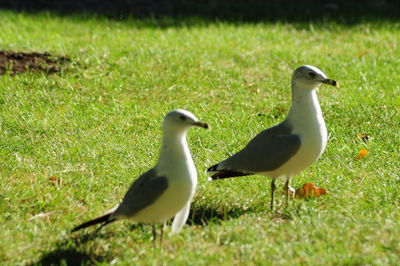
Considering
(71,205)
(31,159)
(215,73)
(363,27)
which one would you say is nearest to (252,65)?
(215,73)

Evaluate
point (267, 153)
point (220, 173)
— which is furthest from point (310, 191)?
point (220, 173)

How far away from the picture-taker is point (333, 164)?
5.05 m

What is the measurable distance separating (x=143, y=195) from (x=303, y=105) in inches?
45.9

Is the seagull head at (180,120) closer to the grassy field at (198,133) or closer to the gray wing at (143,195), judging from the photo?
the gray wing at (143,195)

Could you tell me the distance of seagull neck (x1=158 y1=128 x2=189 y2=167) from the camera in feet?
11.8

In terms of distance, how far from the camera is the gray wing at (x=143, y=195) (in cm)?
357

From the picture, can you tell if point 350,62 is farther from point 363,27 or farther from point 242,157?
point 242,157

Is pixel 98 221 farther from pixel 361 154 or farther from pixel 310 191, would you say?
pixel 361 154

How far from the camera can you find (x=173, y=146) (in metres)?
3.62

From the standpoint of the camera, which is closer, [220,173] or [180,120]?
[180,120]

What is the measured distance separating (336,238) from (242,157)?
850 millimetres

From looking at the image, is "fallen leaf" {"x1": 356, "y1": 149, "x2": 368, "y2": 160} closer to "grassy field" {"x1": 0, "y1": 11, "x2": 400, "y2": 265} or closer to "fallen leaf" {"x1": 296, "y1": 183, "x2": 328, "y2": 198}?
"grassy field" {"x1": 0, "y1": 11, "x2": 400, "y2": 265}

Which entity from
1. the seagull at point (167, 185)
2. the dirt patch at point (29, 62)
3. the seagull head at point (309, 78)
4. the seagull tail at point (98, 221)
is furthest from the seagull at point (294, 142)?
the dirt patch at point (29, 62)

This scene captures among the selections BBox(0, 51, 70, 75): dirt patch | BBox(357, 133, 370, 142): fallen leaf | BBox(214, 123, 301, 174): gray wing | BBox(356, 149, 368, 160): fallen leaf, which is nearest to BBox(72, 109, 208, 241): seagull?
BBox(214, 123, 301, 174): gray wing
